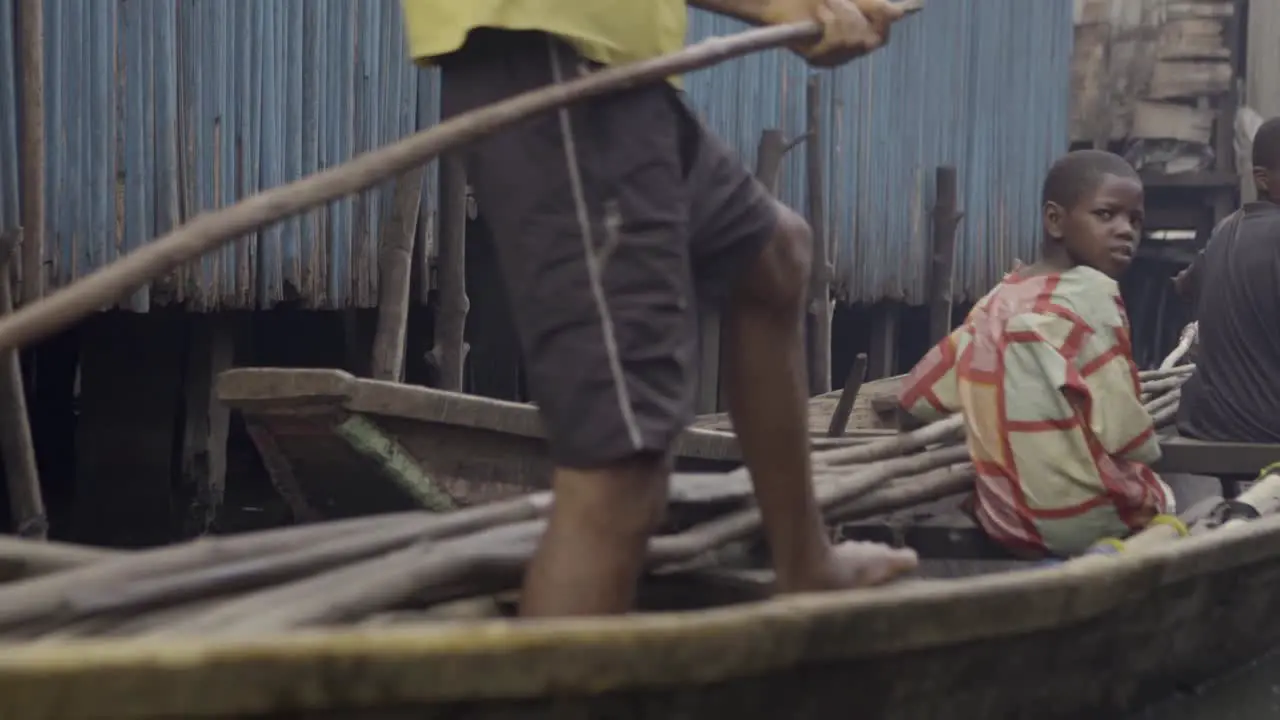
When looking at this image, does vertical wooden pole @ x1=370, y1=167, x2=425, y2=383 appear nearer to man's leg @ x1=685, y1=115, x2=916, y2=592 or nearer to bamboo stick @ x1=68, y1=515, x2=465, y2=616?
bamboo stick @ x1=68, y1=515, x2=465, y2=616

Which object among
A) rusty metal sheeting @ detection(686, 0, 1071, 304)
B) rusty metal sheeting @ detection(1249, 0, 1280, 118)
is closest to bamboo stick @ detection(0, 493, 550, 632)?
rusty metal sheeting @ detection(686, 0, 1071, 304)

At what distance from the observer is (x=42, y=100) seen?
441 centimetres

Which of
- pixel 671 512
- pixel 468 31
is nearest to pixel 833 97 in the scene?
pixel 671 512

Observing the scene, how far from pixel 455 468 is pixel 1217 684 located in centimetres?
172

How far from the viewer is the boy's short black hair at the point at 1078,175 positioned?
3.44m

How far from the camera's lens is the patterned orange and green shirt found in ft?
10.3

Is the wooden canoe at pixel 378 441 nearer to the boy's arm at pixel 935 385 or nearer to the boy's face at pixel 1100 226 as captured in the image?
the boy's arm at pixel 935 385

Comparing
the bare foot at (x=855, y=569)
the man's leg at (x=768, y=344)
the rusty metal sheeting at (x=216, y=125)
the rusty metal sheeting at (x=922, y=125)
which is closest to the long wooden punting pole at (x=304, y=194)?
the man's leg at (x=768, y=344)

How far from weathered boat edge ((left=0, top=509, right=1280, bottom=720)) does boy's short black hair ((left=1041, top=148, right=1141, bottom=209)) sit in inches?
56.7

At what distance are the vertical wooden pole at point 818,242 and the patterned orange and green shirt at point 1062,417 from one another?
4.38 meters

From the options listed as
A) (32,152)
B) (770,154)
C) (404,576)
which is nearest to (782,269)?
(404,576)

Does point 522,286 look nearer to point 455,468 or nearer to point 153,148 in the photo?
point 455,468

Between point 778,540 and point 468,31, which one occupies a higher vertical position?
point 468,31

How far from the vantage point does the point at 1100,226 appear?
3.41 metres
